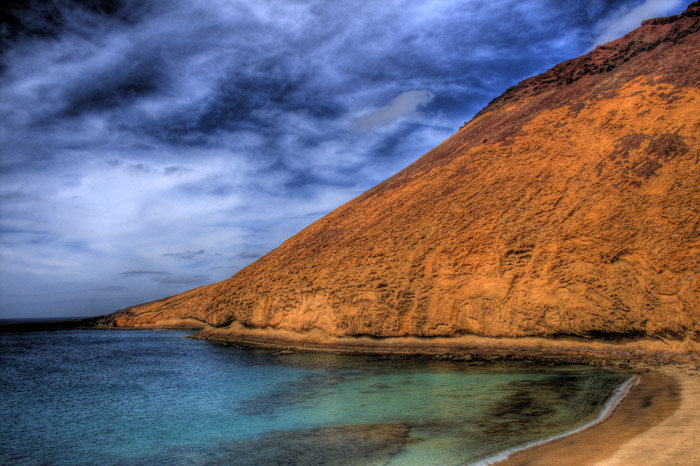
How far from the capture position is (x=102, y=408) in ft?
40.1

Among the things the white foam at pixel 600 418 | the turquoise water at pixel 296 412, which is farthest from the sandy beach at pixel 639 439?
the turquoise water at pixel 296 412

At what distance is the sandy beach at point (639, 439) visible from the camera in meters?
5.96

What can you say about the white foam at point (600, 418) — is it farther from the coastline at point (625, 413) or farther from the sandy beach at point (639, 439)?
the sandy beach at point (639, 439)

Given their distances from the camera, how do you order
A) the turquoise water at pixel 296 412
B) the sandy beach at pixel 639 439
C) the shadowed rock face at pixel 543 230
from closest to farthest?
the sandy beach at pixel 639 439, the turquoise water at pixel 296 412, the shadowed rock face at pixel 543 230

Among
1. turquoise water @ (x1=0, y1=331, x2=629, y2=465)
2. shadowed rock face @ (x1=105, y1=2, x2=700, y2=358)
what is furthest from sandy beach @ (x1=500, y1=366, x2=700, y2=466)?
shadowed rock face @ (x1=105, y1=2, x2=700, y2=358)

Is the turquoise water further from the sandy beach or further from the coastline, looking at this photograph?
the sandy beach

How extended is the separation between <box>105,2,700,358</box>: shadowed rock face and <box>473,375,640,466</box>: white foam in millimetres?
5387

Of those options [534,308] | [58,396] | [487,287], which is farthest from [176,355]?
[534,308]

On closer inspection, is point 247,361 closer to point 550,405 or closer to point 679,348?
point 550,405

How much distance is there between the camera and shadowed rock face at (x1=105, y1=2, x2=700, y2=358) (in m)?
16.6

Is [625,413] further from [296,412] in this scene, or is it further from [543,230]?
[543,230]

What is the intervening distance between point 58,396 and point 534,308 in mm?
19444

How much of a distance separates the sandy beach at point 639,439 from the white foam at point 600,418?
5.9 inches

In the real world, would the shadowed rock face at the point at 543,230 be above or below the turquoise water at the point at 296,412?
above
